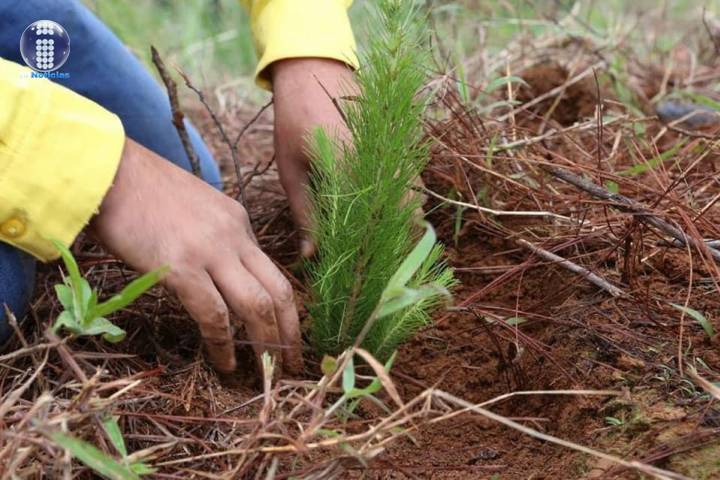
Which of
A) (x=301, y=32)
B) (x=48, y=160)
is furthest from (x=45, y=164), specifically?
(x=301, y=32)

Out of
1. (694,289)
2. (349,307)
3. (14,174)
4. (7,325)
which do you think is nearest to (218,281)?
(349,307)

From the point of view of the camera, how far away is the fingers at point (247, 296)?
132 cm

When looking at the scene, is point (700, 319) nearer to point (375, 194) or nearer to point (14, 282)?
point (375, 194)

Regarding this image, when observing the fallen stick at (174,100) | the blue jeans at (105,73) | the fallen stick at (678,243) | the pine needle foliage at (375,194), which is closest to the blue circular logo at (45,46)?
the blue jeans at (105,73)

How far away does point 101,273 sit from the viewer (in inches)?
67.7

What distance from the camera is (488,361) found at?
1.56 metres

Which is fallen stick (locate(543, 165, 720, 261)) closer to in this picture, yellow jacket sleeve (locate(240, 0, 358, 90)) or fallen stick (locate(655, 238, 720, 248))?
fallen stick (locate(655, 238, 720, 248))

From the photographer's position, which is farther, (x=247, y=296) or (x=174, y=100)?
(x=174, y=100)

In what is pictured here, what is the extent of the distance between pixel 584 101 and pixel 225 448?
1.77 metres

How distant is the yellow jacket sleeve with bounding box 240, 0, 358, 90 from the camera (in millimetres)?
1717

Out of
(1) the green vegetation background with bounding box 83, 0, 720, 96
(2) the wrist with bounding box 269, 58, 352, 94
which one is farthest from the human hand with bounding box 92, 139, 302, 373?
(1) the green vegetation background with bounding box 83, 0, 720, 96

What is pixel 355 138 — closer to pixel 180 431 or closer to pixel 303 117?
pixel 303 117

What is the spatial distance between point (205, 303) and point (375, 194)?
1.06 feet

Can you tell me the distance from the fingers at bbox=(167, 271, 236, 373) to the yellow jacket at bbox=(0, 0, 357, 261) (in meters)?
0.19
